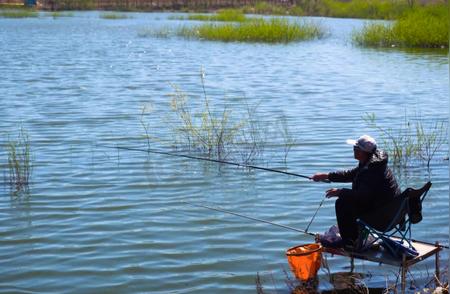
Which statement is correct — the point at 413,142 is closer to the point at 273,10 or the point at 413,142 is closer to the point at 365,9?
the point at 365,9

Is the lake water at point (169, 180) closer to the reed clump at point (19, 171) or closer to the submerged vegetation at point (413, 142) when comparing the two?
the reed clump at point (19, 171)

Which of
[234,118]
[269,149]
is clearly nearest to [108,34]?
[234,118]

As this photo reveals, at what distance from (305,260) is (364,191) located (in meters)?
0.69

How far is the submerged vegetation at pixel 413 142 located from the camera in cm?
1039

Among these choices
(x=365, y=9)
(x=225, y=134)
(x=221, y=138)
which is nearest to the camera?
(x=221, y=138)

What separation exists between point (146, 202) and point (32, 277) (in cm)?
232

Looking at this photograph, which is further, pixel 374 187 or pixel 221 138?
pixel 221 138

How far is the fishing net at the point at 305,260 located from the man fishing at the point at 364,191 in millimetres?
191

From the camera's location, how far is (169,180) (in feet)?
32.1

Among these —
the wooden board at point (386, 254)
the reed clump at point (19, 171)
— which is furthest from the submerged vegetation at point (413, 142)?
the reed clump at point (19, 171)

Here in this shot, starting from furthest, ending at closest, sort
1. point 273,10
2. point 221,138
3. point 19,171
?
point 273,10
point 221,138
point 19,171

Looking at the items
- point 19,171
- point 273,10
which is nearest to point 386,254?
point 19,171

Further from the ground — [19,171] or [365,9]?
[365,9]

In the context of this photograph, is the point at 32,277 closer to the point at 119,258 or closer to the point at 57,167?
the point at 119,258
